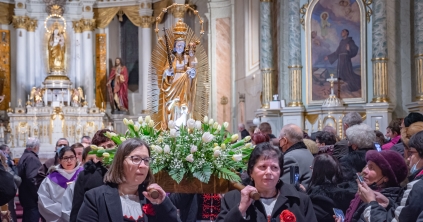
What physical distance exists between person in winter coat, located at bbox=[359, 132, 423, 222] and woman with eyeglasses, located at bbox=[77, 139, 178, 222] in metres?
1.16

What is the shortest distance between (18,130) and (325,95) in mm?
10192

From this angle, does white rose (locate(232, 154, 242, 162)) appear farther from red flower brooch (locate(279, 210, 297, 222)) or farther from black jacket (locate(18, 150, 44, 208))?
black jacket (locate(18, 150, 44, 208))

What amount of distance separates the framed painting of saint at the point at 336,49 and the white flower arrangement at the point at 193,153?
829cm

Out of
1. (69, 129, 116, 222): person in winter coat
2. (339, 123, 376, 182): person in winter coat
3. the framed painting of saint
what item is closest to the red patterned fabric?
(69, 129, 116, 222): person in winter coat

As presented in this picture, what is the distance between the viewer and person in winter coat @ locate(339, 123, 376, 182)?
5.42 meters

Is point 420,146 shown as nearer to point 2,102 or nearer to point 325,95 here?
point 325,95

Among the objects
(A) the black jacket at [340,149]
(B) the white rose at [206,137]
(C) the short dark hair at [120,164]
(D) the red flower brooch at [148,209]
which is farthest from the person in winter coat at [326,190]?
(C) the short dark hair at [120,164]

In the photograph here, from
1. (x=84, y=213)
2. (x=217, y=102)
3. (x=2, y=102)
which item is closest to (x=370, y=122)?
(x=217, y=102)

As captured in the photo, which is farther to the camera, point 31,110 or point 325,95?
point 31,110

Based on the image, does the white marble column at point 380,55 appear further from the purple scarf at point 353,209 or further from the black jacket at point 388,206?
the black jacket at point 388,206

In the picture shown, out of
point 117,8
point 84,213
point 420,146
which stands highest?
point 117,8

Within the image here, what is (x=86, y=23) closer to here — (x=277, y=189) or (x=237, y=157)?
(x=237, y=157)

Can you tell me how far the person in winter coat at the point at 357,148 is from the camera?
5421mm

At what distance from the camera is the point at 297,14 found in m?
14.0
